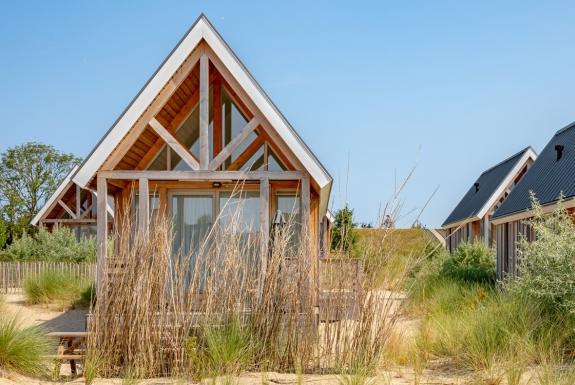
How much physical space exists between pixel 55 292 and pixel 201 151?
810 cm

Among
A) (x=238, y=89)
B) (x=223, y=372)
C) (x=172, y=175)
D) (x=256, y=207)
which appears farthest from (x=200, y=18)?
(x=223, y=372)

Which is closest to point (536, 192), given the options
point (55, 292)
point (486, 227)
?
point (486, 227)

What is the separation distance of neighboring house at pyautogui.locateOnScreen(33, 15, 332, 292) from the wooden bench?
131cm

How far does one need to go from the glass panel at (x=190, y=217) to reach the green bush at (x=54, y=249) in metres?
11.8

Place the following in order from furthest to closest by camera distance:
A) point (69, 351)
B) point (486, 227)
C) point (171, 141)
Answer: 1. point (486, 227)
2. point (171, 141)
3. point (69, 351)

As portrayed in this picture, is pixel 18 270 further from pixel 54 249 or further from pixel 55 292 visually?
pixel 55 292

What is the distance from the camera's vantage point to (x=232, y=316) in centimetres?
787

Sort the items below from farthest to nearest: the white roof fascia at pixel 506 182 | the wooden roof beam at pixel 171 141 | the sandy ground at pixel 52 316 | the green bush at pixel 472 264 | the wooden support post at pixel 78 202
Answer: the wooden support post at pixel 78 202
the white roof fascia at pixel 506 182
the green bush at pixel 472 264
the sandy ground at pixel 52 316
the wooden roof beam at pixel 171 141

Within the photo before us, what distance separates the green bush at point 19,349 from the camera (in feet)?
25.8

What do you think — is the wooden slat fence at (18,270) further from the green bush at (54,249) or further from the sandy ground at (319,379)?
the sandy ground at (319,379)

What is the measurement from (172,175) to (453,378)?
18.5ft

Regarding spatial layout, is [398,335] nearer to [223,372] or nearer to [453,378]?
[453,378]

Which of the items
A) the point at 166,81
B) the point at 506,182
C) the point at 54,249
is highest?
the point at 166,81

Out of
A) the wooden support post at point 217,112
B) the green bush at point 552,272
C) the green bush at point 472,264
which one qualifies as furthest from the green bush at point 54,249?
the green bush at point 552,272
